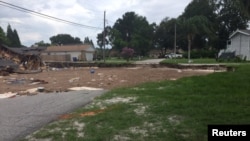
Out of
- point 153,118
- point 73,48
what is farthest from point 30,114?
point 73,48

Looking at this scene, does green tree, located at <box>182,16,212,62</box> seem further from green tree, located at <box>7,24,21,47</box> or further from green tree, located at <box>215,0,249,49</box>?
green tree, located at <box>7,24,21,47</box>

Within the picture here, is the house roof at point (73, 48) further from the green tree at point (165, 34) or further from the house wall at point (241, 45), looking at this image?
the house wall at point (241, 45)

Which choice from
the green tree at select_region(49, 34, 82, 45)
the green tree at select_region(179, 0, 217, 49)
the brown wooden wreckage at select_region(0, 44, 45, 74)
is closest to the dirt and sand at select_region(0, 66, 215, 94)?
the brown wooden wreckage at select_region(0, 44, 45, 74)

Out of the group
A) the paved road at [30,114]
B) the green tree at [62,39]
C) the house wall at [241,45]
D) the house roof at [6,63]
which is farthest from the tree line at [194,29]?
the paved road at [30,114]

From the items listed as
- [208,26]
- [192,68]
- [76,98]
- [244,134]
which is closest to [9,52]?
[192,68]

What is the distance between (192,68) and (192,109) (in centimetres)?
2099

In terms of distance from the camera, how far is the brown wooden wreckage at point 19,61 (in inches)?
1186

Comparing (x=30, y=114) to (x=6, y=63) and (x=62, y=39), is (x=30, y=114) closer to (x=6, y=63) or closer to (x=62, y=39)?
(x=6, y=63)

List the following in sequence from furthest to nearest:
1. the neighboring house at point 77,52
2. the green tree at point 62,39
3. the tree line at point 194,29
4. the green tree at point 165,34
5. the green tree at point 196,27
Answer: the green tree at point 62,39 < the green tree at point 165,34 < the neighboring house at point 77,52 < the tree line at point 194,29 < the green tree at point 196,27

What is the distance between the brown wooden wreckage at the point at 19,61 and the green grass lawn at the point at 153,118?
23.7 metres

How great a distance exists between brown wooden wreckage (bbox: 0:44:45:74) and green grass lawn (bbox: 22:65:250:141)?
23.7 meters

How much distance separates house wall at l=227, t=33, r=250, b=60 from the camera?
3918 centimetres

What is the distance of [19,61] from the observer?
33500 millimetres

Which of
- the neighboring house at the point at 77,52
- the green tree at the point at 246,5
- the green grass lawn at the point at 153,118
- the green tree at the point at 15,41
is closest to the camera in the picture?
the green grass lawn at the point at 153,118
